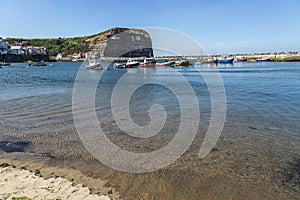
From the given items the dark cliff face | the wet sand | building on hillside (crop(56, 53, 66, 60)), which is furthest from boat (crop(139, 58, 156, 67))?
building on hillside (crop(56, 53, 66, 60))

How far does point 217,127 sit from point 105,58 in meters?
145

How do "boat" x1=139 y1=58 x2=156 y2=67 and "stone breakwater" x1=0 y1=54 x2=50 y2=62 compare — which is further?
"stone breakwater" x1=0 y1=54 x2=50 y2=62

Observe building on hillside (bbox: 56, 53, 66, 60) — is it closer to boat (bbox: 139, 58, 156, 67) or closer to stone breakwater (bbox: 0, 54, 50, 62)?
stone breakwater (bbox: 0, 54, 50, 62)

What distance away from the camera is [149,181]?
20.8 ft

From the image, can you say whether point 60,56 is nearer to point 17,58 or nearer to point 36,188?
point 17,58

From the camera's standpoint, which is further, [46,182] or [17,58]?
[17,58]

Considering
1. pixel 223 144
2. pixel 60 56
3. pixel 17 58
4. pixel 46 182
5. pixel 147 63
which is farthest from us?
pixel 60 56

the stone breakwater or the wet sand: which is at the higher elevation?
the stone breakwater

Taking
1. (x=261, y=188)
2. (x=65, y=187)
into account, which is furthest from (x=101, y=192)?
(x=261, y=188)

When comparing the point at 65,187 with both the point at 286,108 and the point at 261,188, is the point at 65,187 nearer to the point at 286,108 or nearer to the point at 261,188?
the point at 261,188

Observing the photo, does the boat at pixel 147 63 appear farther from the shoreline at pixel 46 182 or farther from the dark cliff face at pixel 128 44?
the shoreline at pixel 46 182

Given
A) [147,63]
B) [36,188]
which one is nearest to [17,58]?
[147,63]

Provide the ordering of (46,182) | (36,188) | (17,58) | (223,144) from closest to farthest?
1. (36,188)
2. (46,182)
3. (223,144)
4. (17,58)

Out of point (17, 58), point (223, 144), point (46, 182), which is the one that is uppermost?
point (17, 58)
